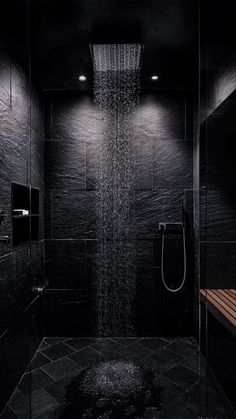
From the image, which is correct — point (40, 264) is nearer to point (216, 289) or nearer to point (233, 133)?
point (216, 289)

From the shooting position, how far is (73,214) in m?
2.84

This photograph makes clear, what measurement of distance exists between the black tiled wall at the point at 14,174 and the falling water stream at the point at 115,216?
0.73 m

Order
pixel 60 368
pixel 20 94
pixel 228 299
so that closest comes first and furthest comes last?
pixel 228 299
pixel 20 94
pixel 60 368

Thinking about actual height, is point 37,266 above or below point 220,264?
below

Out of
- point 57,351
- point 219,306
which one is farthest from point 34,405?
point 219,306

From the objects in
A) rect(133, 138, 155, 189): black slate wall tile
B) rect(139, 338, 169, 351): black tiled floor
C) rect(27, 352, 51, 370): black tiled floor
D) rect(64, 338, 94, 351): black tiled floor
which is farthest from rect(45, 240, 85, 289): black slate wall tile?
rect(133, 138, 155, 189): black slate wall tile

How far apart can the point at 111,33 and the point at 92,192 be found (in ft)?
4.78

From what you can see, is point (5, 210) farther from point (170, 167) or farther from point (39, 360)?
point (170, 167)

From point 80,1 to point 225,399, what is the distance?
114 inches

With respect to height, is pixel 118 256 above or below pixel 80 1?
Answer: below

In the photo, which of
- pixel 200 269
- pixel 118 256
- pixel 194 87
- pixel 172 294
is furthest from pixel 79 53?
pixel 172 294

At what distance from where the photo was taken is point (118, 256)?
2.82 m

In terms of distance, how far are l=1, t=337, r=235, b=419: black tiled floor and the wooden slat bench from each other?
566 mm

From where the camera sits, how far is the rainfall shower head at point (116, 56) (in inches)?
81.7
